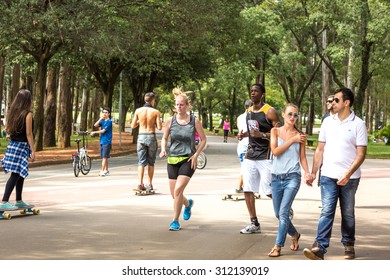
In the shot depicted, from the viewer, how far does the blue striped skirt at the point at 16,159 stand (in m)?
11.3

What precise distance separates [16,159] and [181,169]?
2.66m

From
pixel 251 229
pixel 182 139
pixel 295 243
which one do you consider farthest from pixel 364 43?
pixel 295 243

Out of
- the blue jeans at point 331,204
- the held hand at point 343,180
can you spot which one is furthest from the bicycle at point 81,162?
the held hand at point 343,180

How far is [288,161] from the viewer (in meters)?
8.48

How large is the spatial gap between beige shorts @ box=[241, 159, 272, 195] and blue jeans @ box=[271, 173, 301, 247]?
1.31 metres

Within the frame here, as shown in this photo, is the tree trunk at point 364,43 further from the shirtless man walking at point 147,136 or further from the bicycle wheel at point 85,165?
the shirtless man walking at point 147,136

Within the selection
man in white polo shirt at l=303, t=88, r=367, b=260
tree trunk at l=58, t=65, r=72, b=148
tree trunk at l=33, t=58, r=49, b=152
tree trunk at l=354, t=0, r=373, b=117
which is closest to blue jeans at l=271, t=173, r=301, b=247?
man in white polo shirt at l=303, t=88, r=367, b=260

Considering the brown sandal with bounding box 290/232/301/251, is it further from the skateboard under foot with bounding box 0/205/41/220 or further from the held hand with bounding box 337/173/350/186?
the skateboard under foot with bounding box 0/205/41/220

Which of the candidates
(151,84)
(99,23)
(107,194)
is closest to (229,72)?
(151,84)

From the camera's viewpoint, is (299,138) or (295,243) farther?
(295,243)

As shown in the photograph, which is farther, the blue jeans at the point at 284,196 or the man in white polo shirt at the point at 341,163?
the blue jeans at the point at 284,196

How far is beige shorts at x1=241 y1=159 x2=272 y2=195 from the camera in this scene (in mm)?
9844

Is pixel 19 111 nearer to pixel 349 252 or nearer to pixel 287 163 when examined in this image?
pixel 287 163

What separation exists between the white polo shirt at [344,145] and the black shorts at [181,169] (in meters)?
2.42
